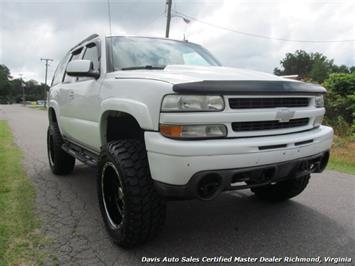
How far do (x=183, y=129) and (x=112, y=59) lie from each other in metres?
1.60

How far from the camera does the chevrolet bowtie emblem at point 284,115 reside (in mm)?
2742

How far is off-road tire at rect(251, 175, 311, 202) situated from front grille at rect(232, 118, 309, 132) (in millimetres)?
924

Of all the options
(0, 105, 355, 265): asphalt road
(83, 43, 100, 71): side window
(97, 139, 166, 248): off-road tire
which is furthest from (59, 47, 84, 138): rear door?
(97, 139, 166, 248): off-road tire

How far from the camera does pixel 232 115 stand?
2.50 metres

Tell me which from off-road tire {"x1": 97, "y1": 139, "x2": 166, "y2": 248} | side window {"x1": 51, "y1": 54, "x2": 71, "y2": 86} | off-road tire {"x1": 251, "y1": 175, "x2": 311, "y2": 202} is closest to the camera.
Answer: off-road tire {"x1": 97, "y1": 139, "x2": 166, "y2": 248}

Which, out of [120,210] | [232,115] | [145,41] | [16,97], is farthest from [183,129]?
[16,97]

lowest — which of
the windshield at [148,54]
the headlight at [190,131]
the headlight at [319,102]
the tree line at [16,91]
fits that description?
the tree line at [16,91]

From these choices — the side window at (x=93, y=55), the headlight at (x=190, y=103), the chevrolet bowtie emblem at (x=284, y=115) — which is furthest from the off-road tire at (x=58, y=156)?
the chevrolet bowtie emblem at (x=284, y=115)

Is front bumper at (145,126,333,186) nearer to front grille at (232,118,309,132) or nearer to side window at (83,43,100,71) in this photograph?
front grille at (232,118,309,132)

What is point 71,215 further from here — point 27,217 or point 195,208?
point 195,208

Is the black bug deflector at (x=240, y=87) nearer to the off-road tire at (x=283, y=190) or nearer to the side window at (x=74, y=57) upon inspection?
the off-road tire at (x=283, y=190)

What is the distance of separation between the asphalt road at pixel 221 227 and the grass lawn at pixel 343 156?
62.1 inches

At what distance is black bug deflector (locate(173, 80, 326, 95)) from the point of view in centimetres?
241

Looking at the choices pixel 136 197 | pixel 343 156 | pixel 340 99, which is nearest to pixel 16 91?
pixel 340 99
